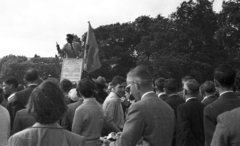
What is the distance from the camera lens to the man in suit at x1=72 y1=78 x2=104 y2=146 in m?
5.26

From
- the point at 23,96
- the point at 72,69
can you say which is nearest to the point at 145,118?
the point at 23,96

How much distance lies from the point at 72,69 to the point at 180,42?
1457 inches

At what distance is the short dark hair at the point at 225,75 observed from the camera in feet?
14.0

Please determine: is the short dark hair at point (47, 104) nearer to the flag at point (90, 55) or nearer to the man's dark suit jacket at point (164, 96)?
the man's dark suit jacket at point (164, 96)

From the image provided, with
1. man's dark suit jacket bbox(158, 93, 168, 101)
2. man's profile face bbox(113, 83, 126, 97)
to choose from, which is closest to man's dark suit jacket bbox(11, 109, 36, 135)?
man's profile face bbox(113, 83, 126, 97)

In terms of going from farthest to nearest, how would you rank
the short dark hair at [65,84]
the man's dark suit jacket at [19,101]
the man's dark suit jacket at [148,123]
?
the short dark hair at [65,84]
the man's dark suit jacket at [19,101]
the man's dark suit jacket at [148,123]

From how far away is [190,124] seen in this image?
6.27 m

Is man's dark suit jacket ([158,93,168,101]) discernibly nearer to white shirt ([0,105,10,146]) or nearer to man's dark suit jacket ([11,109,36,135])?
man's dark suit jacket ([11,109,36,135])

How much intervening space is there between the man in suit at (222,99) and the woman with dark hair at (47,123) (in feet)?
6.94

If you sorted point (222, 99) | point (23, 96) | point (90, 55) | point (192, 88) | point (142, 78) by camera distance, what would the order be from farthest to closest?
point (90, 55) → point (192, 88) → point (23, 96) → point (222, 99) → point (142, 78)

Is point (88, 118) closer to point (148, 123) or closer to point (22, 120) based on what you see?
point (22, 120)

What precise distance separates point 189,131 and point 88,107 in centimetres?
196

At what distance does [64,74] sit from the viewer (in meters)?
12.0

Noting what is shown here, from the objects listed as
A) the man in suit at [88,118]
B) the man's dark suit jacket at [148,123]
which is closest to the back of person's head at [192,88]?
the man in suit at [88,118]
